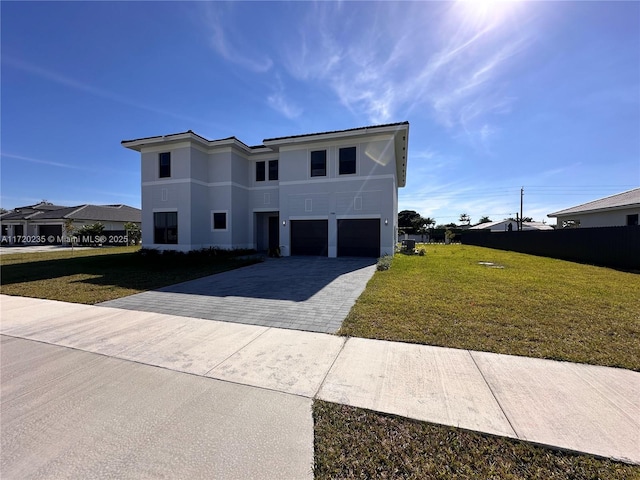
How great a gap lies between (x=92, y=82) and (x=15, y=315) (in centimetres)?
1023

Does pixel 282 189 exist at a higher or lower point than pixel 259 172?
lower

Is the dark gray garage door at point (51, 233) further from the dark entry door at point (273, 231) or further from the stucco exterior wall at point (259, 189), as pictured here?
the dark entry door at point (273, 231)

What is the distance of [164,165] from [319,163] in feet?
31.1

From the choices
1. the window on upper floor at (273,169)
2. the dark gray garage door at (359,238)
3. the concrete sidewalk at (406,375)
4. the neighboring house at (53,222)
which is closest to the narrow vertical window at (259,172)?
the window on upper floor at (273,169)

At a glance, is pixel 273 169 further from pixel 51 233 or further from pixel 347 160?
pixel 51 233

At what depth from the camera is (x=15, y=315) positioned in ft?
17.9

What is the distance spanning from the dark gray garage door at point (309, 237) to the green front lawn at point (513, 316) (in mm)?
7613

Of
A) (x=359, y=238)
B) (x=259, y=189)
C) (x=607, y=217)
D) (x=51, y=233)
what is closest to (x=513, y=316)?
(x=359, y=238)

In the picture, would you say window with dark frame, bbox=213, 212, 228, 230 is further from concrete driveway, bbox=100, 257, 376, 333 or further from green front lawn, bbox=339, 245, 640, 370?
green front lawn, bbox=339, 245, 640, 370

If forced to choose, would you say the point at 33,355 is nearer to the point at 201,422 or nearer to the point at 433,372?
the point at 201,422

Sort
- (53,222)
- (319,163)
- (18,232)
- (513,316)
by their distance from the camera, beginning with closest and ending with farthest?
(513,316) < (319,163) < (53,222) < (18,232)

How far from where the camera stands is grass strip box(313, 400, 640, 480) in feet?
5.94

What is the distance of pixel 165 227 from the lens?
16.5 metres

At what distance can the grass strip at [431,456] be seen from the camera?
1810 mm
